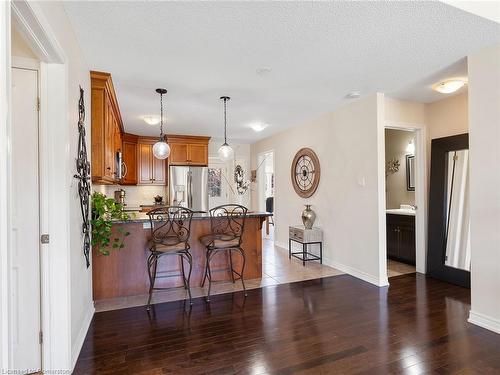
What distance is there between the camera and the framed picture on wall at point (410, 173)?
→ 4898 mm

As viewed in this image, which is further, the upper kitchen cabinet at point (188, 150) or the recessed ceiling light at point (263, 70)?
the upper kitchen cabinet at point (188, 150)

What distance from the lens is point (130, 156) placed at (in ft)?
19.0

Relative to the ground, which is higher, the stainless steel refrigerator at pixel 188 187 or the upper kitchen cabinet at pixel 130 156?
the upper kitchen cabinet at pixel 130 156

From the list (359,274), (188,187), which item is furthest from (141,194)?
(359,274)

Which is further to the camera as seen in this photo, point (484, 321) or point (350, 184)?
point (350, 184)

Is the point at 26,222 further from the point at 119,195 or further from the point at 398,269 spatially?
the point at 398,269

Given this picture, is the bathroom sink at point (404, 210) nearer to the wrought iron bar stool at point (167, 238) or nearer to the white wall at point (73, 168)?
the wrought iron bar stool at point (167, 238)

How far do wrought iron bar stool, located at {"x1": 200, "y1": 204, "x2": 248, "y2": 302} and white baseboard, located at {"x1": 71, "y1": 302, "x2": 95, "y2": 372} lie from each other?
1147mm

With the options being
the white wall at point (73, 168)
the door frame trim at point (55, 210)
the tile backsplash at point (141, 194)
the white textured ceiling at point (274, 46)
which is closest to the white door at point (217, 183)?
the tile backsplash at point (141, 194)

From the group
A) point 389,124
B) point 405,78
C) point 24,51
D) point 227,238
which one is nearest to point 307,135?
point 389,124

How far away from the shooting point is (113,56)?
2.49 meters

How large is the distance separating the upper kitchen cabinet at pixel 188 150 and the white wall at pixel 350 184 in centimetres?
212

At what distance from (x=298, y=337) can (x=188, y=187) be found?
4.23m

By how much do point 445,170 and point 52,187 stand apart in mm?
4225
